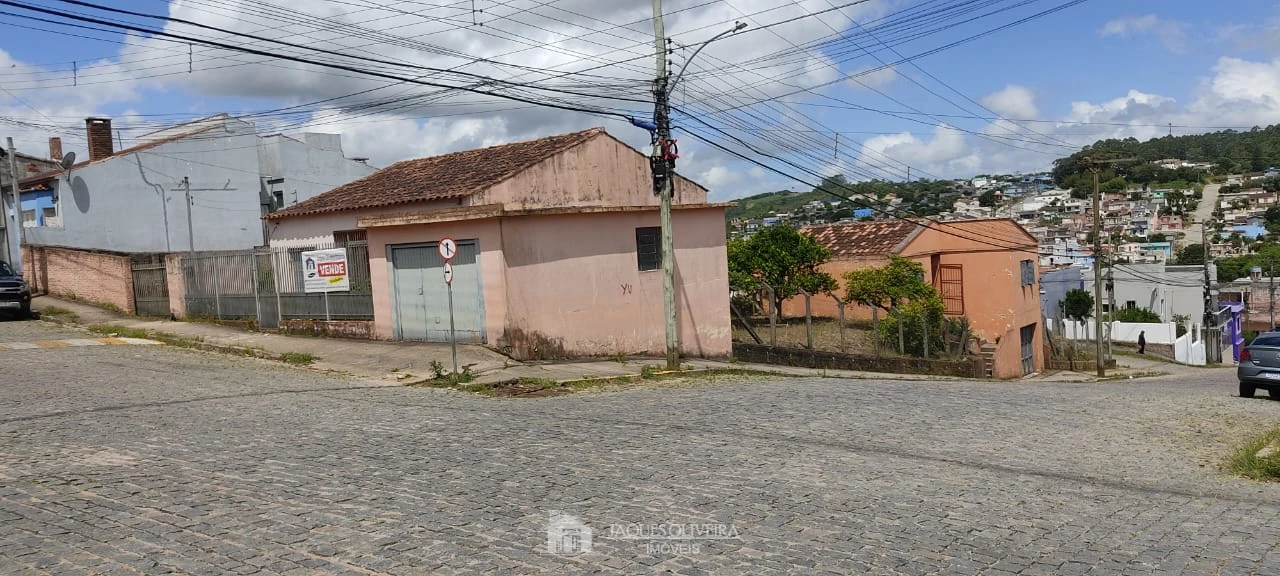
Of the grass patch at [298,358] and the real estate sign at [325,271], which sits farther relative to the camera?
the real estate sign at [325,271]

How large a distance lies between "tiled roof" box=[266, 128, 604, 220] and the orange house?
13959 millimetres

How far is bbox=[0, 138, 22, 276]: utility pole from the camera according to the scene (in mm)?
29328

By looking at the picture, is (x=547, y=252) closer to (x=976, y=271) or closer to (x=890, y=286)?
(x=890, y=286)

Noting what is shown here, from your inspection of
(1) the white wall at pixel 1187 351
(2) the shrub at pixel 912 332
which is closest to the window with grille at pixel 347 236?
(2) the shrub at pixel 912 332

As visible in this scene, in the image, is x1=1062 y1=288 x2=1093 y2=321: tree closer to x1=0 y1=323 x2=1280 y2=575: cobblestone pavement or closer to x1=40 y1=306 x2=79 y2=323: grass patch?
x1=0 y1=323 x2=1280 y2=575: cobblestone pavement

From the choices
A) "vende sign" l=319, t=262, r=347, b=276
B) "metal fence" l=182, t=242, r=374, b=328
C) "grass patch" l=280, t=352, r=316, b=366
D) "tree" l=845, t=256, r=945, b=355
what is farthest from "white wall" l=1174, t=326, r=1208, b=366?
"grass patch" l=280, t=352, r=316, b=366

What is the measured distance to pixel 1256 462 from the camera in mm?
8828

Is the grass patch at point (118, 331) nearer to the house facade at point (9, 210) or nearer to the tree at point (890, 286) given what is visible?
the house facade at point (9, 210)

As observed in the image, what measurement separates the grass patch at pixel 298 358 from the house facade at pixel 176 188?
15115mm

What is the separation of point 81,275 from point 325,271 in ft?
33.8

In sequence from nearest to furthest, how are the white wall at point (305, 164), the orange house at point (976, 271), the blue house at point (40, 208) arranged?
the blue house at point (40, 208) < the orange house at point (976, 271) < the white wall at point (305, 164)

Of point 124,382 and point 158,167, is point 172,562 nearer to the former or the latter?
point 124,382

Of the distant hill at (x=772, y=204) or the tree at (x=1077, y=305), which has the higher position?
the distant hill at (x=772, y=204)

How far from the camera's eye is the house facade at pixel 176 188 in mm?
29297
